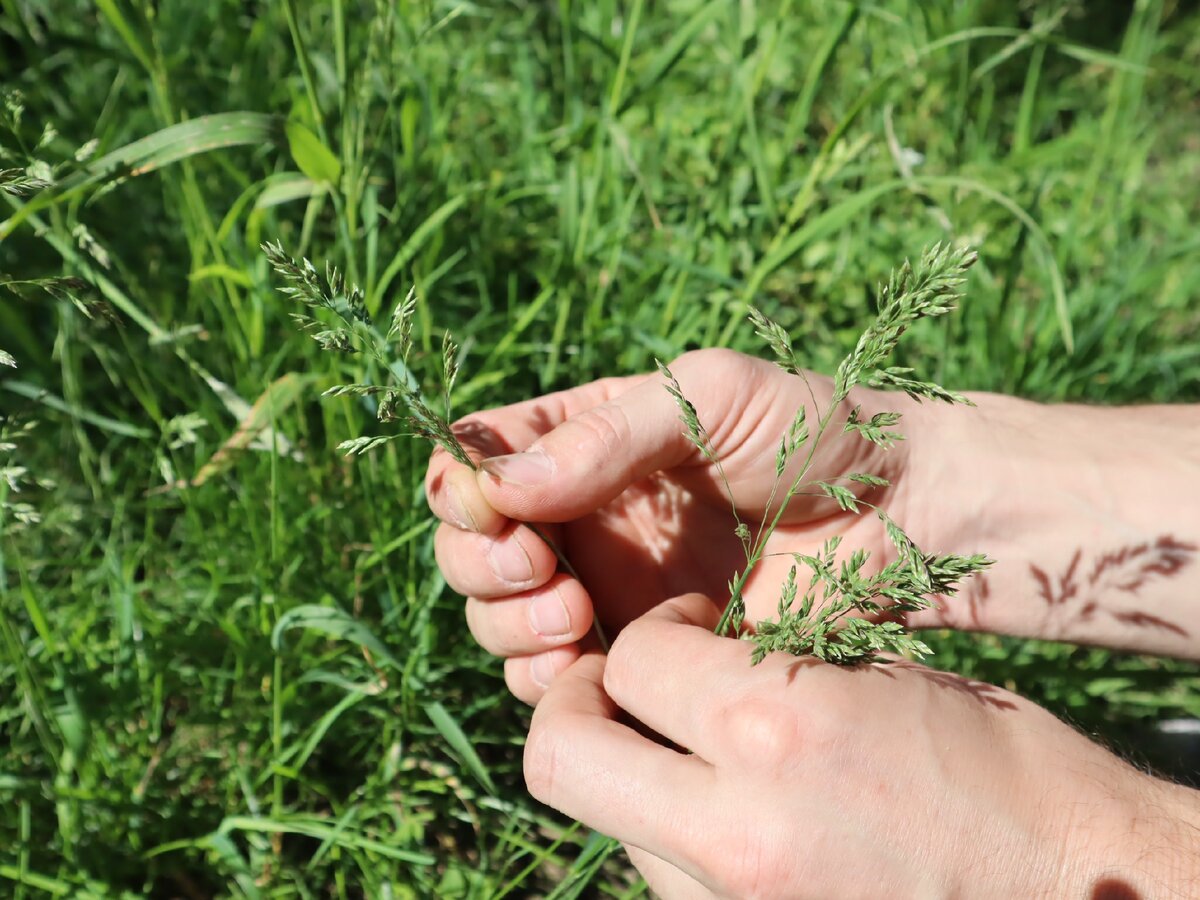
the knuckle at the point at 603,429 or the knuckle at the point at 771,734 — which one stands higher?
the knuckle at the point at 603,429

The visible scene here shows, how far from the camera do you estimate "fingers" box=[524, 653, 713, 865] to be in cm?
114

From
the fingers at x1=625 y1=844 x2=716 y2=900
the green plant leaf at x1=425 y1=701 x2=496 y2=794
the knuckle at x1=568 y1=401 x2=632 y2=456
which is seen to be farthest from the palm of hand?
the fingers at x1=625 y1=844 x2=716 y2=900

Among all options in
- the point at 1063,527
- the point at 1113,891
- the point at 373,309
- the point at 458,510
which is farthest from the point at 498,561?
the point at 1063,527

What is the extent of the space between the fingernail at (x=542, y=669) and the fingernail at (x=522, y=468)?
346 millimetres

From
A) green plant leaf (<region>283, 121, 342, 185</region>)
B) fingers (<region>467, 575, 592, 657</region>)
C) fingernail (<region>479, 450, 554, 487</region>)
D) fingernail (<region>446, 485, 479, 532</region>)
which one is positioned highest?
green plant leaf (<region>283, 121, 342, 185</region>)

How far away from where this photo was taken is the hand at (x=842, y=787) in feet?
3.64

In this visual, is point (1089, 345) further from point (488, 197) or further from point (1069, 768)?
point (488, 197)

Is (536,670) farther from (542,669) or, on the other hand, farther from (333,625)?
(333,625)

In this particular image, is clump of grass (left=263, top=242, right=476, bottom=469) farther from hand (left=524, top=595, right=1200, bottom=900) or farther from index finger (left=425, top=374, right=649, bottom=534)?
hand (left=524, top=595, right=1200, bottom=900)

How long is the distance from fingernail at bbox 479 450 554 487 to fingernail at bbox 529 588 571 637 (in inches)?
9.0

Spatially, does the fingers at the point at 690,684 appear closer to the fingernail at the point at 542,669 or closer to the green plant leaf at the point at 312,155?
the fingernail at the point at 542,669

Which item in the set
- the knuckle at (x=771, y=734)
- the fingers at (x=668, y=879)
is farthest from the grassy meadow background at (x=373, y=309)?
the knuckle at (x=771, y=734)

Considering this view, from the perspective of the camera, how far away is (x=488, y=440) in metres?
1.57

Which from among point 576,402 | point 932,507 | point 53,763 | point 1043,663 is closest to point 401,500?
point 576,402
